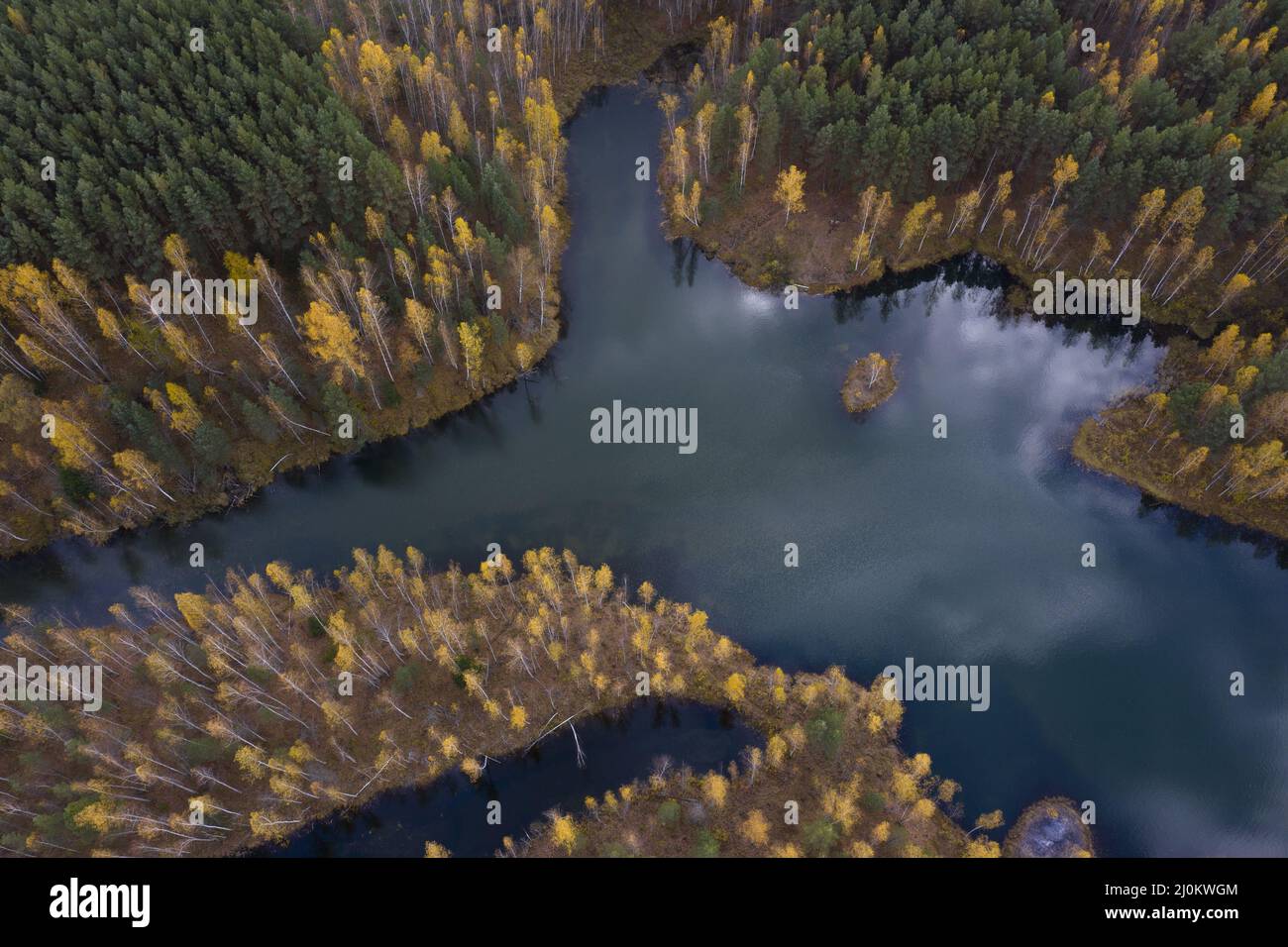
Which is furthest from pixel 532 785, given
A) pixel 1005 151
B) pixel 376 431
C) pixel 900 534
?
pixel 1005 151

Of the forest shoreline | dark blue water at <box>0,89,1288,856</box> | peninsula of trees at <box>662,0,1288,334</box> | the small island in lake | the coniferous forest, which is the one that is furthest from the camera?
peninsula of trees at <box>662,0,1288,334</box>

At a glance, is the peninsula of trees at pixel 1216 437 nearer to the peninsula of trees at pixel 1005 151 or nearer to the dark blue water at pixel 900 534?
the dark blue water at pixel 900 534

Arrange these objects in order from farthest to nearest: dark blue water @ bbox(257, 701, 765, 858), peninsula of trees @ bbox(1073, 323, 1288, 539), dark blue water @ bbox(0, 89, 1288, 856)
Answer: peninsula of trees @ bbox(1073, 323, 1288, 539), dark blue water @ bbox(0, 89, 1288, 856), dark blue water @ bbox(257, 701, 765, 858)

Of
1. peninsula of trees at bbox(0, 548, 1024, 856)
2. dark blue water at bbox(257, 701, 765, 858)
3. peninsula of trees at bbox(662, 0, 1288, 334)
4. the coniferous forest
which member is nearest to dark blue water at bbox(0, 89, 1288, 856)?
the coniferous forest

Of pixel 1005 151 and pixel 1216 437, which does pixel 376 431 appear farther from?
pixel 1216 437

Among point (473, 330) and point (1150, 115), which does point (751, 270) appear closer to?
point (473, 330)

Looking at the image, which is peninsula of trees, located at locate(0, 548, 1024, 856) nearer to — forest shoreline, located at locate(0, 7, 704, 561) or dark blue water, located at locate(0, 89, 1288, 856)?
dark blue water, located at locate(0, 89, 1288, 856)

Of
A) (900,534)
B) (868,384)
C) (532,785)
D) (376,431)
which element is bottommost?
(532,785)

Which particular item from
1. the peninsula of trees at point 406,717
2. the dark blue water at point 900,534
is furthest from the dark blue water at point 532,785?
the dark blue water at point 900,534
